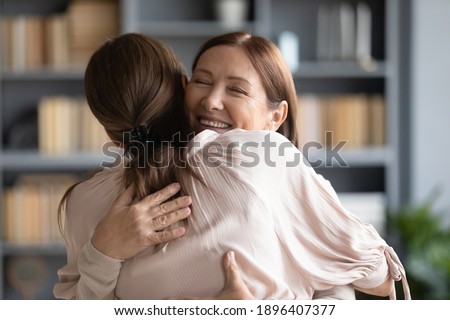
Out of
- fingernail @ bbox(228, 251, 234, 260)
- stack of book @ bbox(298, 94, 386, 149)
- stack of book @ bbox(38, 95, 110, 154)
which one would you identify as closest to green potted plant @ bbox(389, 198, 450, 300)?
stack of book @ bbox(298, 94, 386, 149)

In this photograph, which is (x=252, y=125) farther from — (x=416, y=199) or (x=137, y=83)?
(x=416, y=199)

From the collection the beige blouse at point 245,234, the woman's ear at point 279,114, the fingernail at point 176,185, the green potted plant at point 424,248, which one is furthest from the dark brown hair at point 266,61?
the green potted plant at point 424,248

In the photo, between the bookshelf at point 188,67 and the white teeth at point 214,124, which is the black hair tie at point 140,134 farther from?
the bookshelf at point 188,67

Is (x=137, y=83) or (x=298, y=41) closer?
(x=137, y=83)

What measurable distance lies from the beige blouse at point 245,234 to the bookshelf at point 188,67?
296 cm

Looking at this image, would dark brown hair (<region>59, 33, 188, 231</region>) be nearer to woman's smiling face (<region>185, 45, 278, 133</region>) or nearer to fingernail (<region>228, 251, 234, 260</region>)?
woman's smiling face (<region>185, 45, 278, 133</region>)

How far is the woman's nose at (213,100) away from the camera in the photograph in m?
1.28

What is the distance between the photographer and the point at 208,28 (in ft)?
13.7

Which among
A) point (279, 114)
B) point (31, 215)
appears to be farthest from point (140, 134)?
point (31, 215)

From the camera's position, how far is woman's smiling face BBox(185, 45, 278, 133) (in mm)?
1285

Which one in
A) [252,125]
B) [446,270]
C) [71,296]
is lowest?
[446,270]

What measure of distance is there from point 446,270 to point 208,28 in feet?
5.78

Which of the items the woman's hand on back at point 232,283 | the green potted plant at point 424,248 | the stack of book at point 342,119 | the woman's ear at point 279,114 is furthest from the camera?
the stack of book at point 342,119
